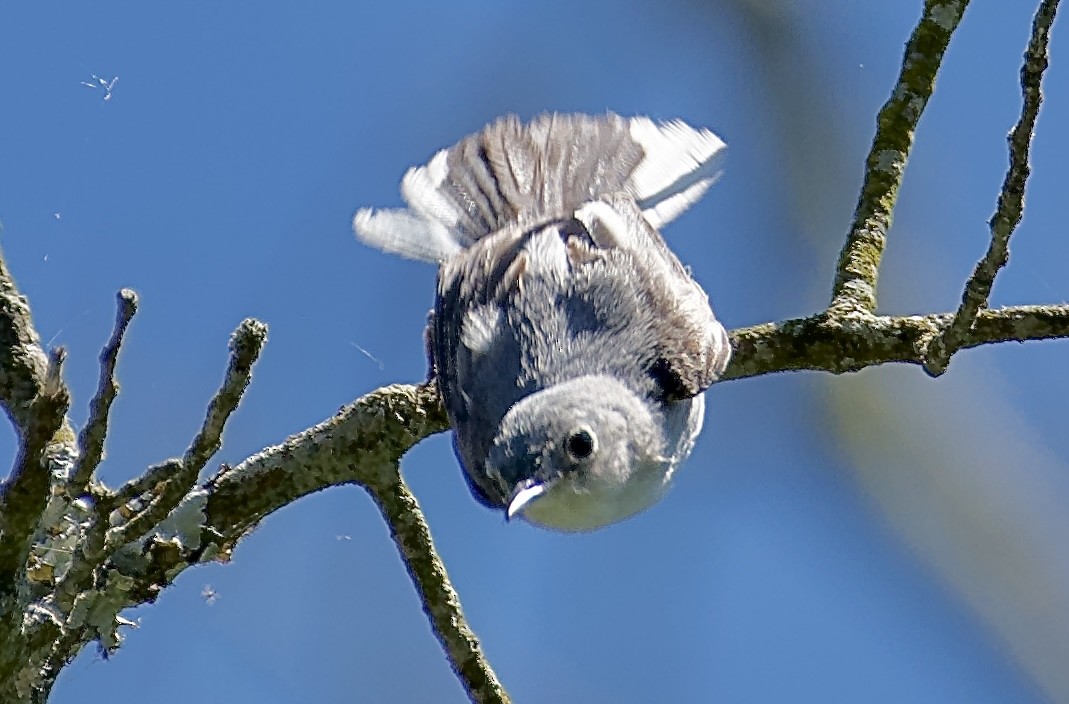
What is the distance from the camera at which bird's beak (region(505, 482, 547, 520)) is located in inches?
93.0

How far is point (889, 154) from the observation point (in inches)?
112

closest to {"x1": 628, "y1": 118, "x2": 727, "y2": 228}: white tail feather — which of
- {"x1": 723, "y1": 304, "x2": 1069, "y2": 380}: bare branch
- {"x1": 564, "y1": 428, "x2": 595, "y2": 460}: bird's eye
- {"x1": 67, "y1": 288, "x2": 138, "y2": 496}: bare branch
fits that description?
{"x1": 723, "y1": 304, "x2": 1069, "y2": 380}: bare branch

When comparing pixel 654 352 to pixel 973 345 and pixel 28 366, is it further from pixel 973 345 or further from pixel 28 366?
pixel 28 366

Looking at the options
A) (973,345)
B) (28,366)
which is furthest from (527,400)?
(28,366)

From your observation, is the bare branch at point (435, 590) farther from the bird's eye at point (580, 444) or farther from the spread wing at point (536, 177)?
the spread wing at point (536, 177)

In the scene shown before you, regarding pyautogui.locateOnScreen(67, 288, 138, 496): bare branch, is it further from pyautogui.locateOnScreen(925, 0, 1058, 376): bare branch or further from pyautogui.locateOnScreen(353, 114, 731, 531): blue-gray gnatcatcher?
pyautogui.locateOnScreen(925, 0, 1058, 376): bare branch

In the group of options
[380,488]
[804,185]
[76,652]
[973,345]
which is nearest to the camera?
[76,652]

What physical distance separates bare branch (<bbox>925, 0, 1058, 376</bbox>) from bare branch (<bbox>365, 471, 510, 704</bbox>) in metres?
1.10

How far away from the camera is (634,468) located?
2.68 metres

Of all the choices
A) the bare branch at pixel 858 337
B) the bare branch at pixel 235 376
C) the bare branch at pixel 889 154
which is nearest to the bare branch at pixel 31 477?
the bare branch at pixel 235 376

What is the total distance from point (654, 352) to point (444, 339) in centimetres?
53

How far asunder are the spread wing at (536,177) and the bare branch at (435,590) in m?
1.13

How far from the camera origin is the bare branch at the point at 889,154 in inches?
108

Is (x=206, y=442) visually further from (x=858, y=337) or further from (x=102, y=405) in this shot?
(x=858, y=337)
